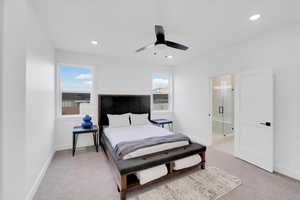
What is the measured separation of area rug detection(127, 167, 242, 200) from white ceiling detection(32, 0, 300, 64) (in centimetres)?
273

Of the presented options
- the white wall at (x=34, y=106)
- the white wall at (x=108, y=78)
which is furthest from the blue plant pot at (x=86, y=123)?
the white wall at (x=34, y=106)

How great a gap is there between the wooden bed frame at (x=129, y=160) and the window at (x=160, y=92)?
1.61 feet

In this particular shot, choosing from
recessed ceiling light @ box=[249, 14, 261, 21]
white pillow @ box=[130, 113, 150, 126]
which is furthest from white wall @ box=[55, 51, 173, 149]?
recessed ceiling light @ box=[249, 14, 261, 21]

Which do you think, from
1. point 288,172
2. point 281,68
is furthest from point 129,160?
point 281,68

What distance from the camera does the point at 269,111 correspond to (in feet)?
8.27

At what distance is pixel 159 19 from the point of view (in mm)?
2227

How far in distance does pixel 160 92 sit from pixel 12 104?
14.8 feet

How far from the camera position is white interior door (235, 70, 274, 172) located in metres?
2.52

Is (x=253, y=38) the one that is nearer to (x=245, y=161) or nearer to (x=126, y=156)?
(x=245, y=161)

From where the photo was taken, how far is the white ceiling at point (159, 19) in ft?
6.17

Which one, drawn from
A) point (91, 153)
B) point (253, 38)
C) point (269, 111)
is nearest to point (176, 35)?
point (253, 38)

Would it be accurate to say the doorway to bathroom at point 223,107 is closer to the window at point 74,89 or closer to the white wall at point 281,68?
A: the white wall at point 281,68

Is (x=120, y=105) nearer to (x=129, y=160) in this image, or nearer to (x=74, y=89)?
(x=74, y=89)

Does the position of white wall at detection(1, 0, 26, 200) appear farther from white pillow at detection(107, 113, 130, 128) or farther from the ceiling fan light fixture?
the ceiling fan light fixture
